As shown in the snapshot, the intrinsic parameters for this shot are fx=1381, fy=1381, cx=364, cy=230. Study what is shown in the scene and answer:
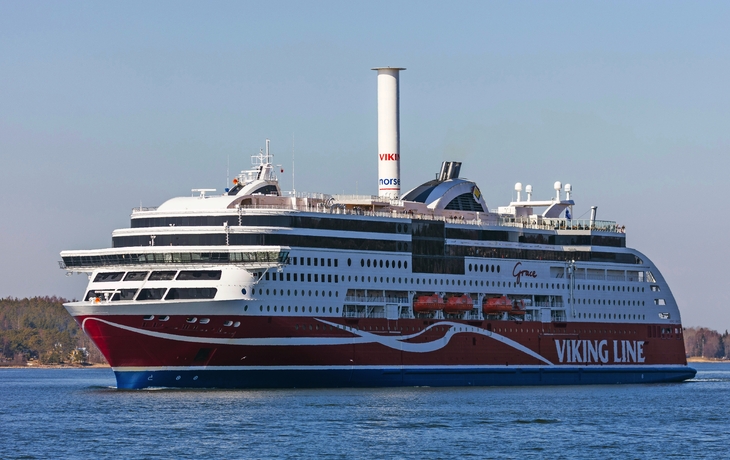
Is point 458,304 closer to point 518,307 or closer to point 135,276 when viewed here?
point 518,307

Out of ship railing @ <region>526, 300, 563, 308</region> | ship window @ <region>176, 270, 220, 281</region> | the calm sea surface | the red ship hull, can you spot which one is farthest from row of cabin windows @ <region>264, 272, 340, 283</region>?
ship railing @ <region>526, 300, 563, 308</region>

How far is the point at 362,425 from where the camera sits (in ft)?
191

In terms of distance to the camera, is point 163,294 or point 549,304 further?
point 549,304

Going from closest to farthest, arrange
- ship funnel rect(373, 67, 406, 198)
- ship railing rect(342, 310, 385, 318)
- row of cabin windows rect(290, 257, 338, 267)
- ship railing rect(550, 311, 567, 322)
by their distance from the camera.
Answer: row of cabin windows rect(290, 257, 338, 267)
ship railing rect(342, 310, 385, 318)
ship funnel rect(373, 67, 406, 198)
ship railing rect(550, 311, 567, 322)

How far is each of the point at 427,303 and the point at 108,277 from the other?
18571 mm

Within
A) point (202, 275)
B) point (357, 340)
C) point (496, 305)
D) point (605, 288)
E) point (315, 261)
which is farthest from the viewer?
point (605, 288)

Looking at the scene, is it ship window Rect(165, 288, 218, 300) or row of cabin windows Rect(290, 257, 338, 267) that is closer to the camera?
ship window Rect(165, 288, 218, 300)

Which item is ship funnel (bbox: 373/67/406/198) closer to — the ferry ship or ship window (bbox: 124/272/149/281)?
the ferry ship

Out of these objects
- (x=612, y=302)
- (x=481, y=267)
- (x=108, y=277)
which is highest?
(x=481, y=267)

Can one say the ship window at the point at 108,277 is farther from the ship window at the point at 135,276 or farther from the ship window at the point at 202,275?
the ship window at the point at 202,275

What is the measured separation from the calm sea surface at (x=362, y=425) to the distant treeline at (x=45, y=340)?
102 metres

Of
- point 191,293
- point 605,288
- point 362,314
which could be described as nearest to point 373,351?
point 362,314

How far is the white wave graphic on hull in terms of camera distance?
69875 millimetres

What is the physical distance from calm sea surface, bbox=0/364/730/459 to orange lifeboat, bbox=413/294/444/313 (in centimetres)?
554
